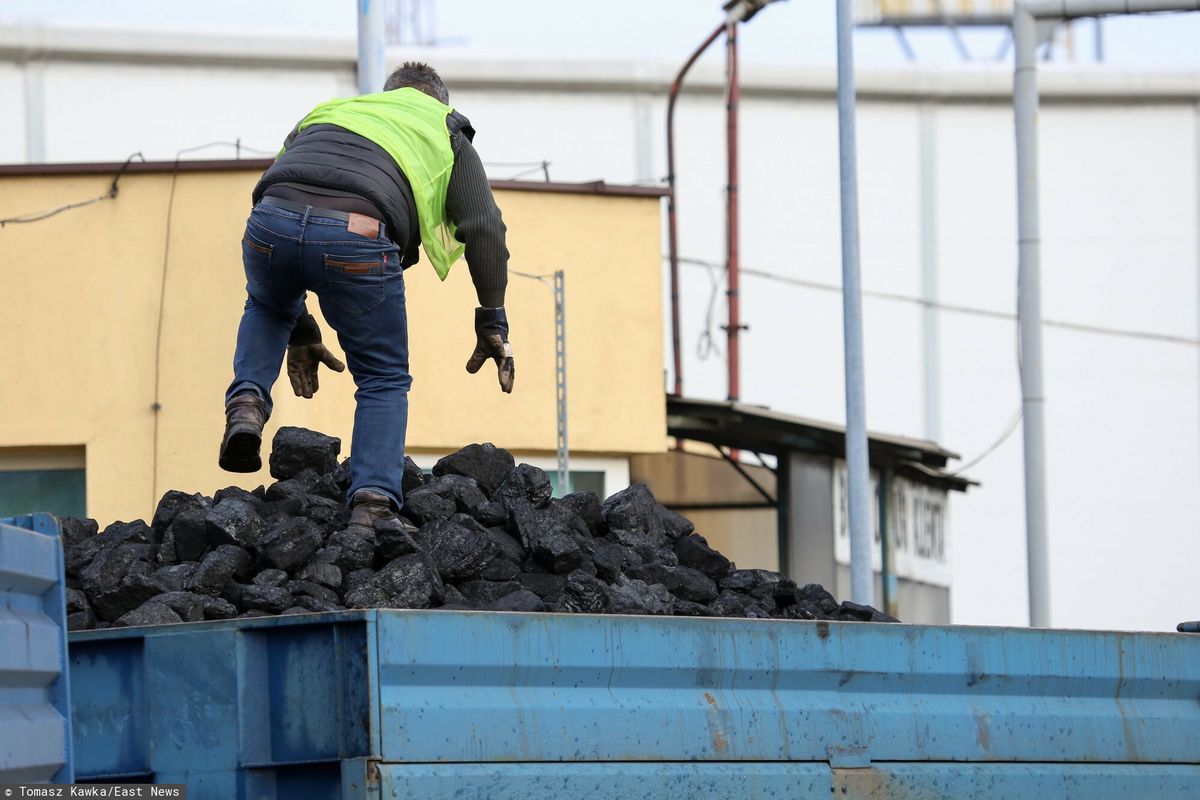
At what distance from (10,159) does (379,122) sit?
66.5 ft

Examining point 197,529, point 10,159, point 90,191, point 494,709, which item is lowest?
point 494,709

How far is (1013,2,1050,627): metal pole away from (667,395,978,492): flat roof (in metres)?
1.73

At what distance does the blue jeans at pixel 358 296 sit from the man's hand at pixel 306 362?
0.52m

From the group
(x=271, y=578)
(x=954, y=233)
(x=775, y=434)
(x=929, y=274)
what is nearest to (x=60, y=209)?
(x=775, y=434)

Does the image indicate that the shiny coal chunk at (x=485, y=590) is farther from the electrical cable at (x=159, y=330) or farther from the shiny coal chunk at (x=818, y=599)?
the electrical cable at (x=159, y=330)

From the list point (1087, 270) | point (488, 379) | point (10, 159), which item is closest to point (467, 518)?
point (488, 379)

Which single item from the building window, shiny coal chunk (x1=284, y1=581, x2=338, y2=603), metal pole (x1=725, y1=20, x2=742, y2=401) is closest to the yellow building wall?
Answer: the building window

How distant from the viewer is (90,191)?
13414mm

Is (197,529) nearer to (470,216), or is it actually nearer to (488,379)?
(470,216)

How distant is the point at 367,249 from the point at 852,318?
30.3ft

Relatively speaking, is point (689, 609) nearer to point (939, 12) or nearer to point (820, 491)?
point (820, 491)

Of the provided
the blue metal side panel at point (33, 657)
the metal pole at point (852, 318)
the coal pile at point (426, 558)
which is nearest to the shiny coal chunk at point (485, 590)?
the coal pile at point (426, 558)

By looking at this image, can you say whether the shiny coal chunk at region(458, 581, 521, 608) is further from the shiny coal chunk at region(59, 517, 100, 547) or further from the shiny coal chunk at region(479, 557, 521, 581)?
the shiny coal chunk at region(59, 517, 100, 547)

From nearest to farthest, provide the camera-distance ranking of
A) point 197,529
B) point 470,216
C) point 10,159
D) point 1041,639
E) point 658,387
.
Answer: point 1041,639, point 197,529, point 470,216, point 658,387, point 10,159
